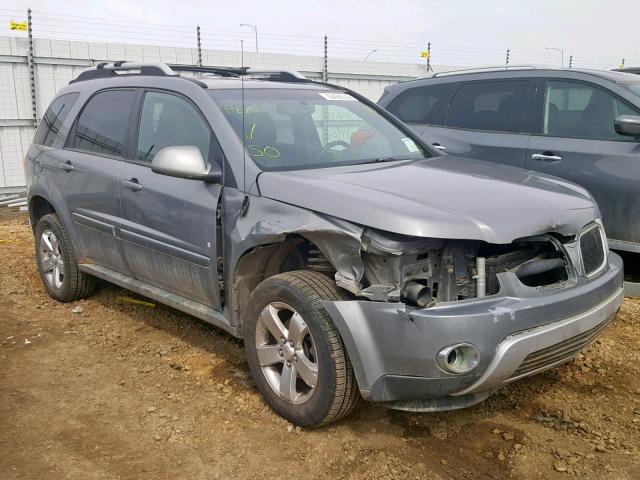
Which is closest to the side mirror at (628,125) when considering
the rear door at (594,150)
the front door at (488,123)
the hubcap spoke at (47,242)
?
the rear door at (594,150)

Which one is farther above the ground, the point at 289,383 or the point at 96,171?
the point at 96,171

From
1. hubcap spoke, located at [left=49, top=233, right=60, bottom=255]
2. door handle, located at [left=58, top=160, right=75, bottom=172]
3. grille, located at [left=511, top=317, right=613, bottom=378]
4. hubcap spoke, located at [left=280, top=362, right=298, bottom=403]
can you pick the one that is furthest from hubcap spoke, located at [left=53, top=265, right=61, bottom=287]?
grille, located at [left=511, top=317, right=613, bottom=378]

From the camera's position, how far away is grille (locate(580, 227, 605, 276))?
10.7 ft

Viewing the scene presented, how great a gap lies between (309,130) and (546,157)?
243cm

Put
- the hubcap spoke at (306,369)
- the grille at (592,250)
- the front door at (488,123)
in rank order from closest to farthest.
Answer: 1. the hubcap spoke at (306,369)
2. the grille at (592,250)
3. the front door at (488,123)

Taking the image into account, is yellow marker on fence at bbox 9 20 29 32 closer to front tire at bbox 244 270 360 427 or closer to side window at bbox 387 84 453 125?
side window at bbox 387 84 453 125

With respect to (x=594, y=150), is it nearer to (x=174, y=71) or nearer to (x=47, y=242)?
(x=174, y=71)

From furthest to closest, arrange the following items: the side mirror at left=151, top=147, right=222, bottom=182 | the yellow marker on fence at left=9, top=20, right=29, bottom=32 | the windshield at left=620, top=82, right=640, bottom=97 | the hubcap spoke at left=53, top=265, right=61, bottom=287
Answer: the yellow marker on fence at left=9, top=20, right=29, bottom=32 → the hubcap spoke at left=53, top=265, right=61, bottom=287 → the windshield at left=620, top=82, right=640, bottom=97 → the side mirror at left=151, top=147, right=222, bottom=182

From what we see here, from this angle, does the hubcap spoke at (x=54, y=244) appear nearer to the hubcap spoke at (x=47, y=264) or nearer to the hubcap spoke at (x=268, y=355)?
the hubcap spoke at (x=47, y=264)

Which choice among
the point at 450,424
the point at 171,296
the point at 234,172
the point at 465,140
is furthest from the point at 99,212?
the point at 465,140

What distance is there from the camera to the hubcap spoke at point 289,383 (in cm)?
326

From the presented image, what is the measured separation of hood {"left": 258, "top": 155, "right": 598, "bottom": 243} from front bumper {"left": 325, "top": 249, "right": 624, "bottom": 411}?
29 cm

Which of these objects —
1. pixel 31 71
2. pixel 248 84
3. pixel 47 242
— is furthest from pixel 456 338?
pixel 31 71

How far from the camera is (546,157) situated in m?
5.46
